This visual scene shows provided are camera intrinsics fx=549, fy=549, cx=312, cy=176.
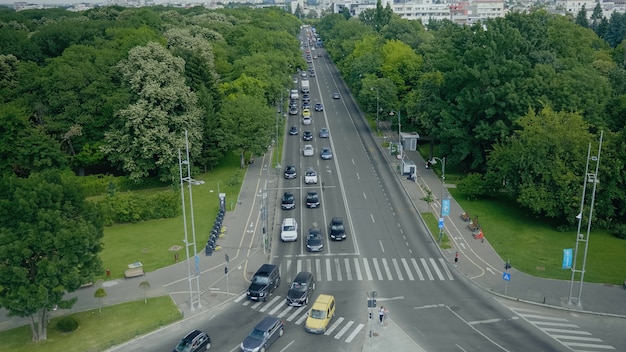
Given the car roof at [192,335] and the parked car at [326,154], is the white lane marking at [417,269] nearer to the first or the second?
the car roof at [192,335]

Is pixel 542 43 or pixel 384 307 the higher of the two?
pixel 542 43

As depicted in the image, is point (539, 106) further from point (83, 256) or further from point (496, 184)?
point (83, 256)

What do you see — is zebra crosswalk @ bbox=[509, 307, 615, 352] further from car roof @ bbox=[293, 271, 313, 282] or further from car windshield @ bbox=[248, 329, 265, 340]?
car windshield @ bbox=[248, 329, 265, 340]

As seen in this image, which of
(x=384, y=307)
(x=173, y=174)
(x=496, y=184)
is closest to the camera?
(x=384, y=307)

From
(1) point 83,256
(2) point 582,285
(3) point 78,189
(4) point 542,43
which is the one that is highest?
(4) point 542,43

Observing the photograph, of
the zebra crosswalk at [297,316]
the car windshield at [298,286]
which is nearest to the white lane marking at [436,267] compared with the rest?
the zebra crosswalk at [297,316]

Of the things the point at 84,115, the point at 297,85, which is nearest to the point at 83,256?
the point at 84,115
